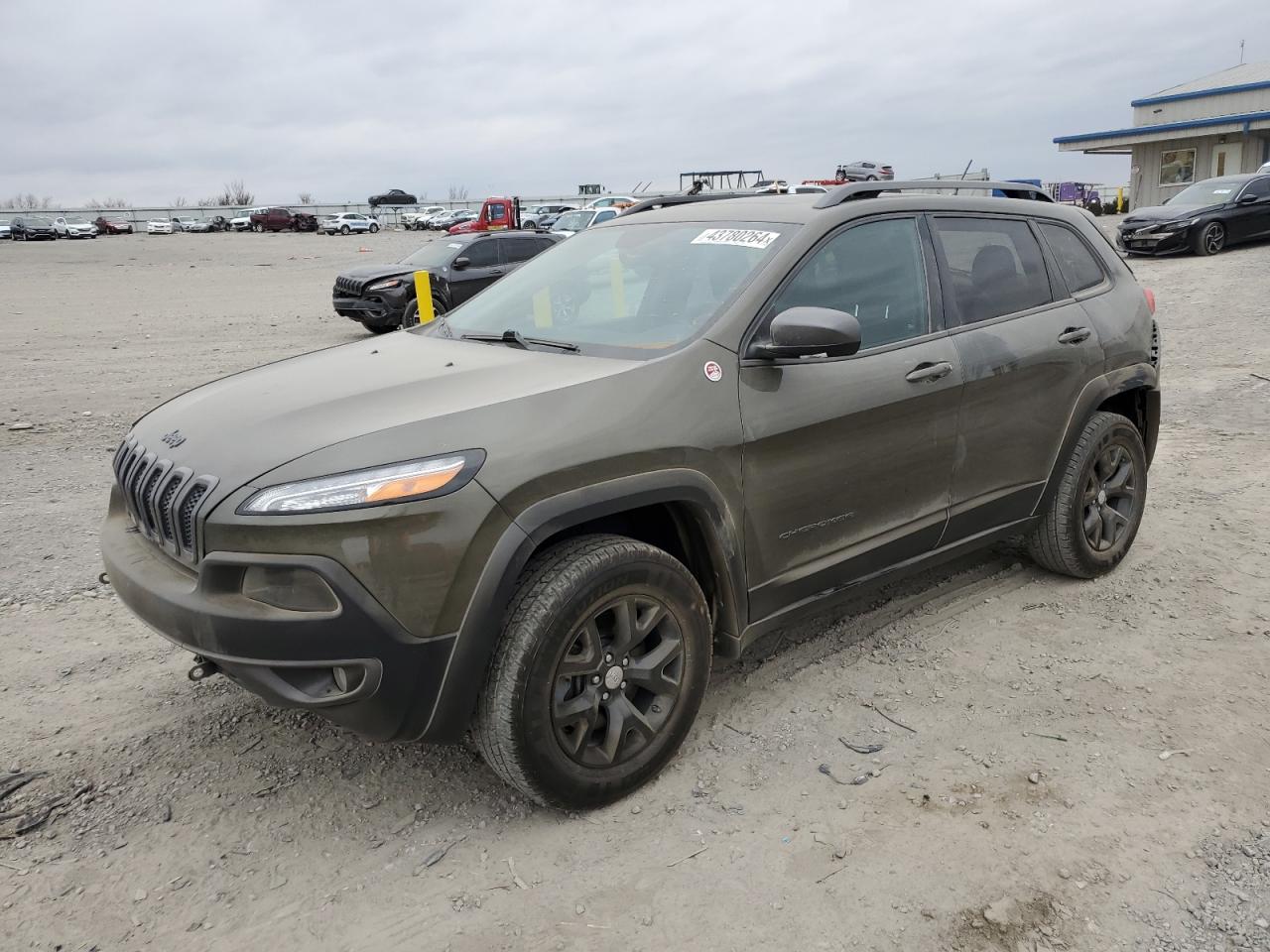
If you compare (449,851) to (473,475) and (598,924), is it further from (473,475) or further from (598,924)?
(473,475)

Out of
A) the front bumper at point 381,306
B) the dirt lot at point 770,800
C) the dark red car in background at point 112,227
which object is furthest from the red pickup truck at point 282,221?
the dirt lot at point 770,800

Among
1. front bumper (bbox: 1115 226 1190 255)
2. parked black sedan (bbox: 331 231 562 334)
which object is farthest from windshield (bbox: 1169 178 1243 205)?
parked black sedan (bbox: 331 231 562 334)

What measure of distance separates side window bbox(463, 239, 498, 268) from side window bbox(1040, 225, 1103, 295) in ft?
38.9

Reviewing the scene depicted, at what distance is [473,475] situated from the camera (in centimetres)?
260

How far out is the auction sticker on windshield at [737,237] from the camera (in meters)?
3.47

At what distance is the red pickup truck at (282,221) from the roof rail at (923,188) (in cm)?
5533

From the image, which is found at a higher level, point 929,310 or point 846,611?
point 929,310

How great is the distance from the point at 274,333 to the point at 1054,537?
13.2 metres

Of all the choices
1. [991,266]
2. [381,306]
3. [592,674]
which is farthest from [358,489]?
[381,306]

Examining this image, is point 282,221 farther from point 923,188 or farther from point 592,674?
point 592,674

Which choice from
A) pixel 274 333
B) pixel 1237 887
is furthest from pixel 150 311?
pixel 1237 887

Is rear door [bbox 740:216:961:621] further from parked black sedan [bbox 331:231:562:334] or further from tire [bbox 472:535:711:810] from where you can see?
parked black sedan [bbox 331:231:562:334]

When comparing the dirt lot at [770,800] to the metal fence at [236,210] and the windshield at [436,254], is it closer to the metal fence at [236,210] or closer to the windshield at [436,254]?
the windshield at [436,254]

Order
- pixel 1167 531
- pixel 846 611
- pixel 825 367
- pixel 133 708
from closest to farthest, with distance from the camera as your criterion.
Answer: pixel 825 367, pixel 133 708, pixel 846 611, pixel 1167 531
